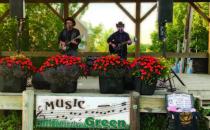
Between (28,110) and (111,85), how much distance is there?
4.40 ft

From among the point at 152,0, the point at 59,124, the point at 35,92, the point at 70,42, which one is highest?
the point at 152,0

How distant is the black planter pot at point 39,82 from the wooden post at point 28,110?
64 cm

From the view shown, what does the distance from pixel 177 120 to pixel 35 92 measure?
7.46 feet

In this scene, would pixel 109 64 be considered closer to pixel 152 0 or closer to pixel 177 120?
pixel 177 120


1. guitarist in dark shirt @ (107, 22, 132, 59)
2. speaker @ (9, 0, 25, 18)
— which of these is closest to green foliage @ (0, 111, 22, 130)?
speaker @ (9, 0, 25, 18)

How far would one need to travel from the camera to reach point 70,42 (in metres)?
9.47

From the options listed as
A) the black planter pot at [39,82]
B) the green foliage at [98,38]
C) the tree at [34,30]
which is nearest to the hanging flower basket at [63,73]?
the black planter pot at [39,82]

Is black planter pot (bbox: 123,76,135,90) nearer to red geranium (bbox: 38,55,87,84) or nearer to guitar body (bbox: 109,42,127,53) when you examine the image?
red geranium (bbox: 38,55,87,84)

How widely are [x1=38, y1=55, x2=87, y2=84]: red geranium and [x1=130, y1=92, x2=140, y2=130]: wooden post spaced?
3.09 feet

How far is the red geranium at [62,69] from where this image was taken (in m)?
7.66

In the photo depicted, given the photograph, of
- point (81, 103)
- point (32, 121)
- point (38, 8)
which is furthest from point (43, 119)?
point (38, 8)

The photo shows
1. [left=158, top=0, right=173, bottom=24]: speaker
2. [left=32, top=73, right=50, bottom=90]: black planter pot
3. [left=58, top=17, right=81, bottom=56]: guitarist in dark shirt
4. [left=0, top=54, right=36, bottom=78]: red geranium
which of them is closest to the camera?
[left=0, top=54, right=36, bottom=78]: red geranium

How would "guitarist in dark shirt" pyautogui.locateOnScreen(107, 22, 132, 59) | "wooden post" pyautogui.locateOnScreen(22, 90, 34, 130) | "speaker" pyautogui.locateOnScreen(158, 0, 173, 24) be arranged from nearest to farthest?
"wooden post" pyautogui.locateOnScreen(22, 90, 34, 130) → "speaker" pyautogui.locateOnScreen(158, 0, 173, 24) → "guitarist in dark shirt" pyautogui.locateOnScreen(107, 22, 132, 59)

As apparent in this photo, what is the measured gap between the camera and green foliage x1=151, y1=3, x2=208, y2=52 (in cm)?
2211
